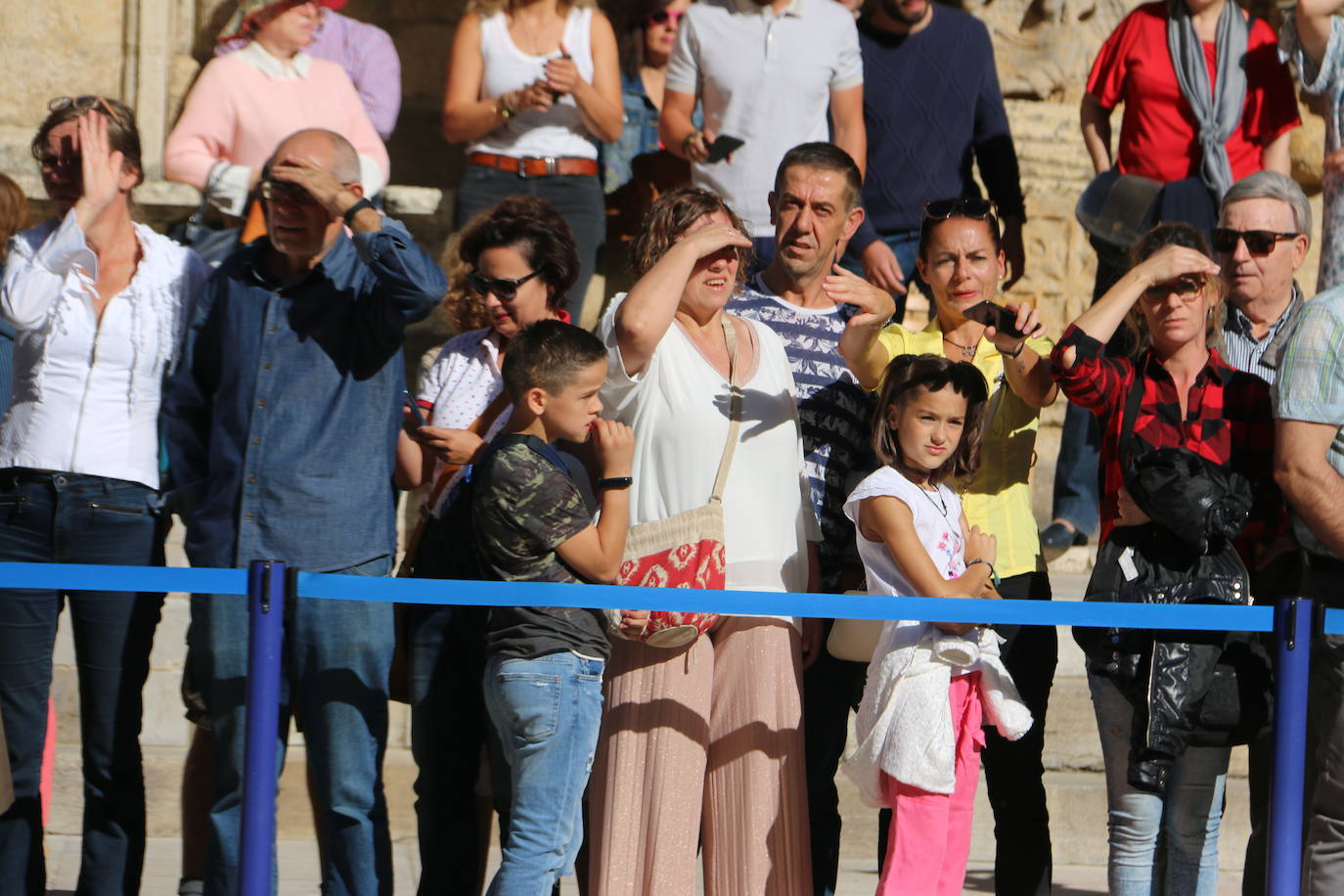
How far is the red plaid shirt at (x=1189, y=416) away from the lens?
12.8 ft

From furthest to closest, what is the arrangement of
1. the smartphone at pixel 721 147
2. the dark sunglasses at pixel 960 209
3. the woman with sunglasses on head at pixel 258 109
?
1. the woman with sunglasses on head at pixel 258 109
2. the smartphone at pixel 721 147
3. the dark sunglasses at pixel 960 209

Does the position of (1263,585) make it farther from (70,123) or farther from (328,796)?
(70,123)

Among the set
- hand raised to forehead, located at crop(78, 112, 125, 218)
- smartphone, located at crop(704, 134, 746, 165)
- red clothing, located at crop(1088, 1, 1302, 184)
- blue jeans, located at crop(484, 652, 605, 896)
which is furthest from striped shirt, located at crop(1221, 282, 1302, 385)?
hand raised to forehead, located at crop(78, 112, 125, 218)

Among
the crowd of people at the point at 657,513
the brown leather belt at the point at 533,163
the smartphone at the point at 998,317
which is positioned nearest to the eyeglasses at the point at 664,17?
the brown leather belt at the point at 533,163

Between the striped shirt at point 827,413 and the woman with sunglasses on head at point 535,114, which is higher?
the woman with sunglasses on head at point 535,114

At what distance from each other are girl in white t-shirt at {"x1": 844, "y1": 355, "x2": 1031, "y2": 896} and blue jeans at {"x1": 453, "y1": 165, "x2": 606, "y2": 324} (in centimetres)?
210

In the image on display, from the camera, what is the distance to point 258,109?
5730 mm

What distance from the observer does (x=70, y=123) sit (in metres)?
4.19

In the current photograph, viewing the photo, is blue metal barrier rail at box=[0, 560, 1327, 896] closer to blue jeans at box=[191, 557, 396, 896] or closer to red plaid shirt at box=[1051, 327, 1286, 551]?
blue jeans at box=[191, 557, 396, 896]

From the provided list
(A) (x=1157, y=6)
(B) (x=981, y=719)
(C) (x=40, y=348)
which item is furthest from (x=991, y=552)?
(A) (x=1157, y=6)

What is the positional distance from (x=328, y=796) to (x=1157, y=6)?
149 inches

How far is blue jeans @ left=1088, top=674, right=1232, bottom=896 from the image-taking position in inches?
149

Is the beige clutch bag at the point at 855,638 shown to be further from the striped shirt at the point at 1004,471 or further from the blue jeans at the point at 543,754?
the blue jeans at the point at 543,754

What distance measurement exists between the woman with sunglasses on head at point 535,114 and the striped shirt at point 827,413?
162 centimetres
